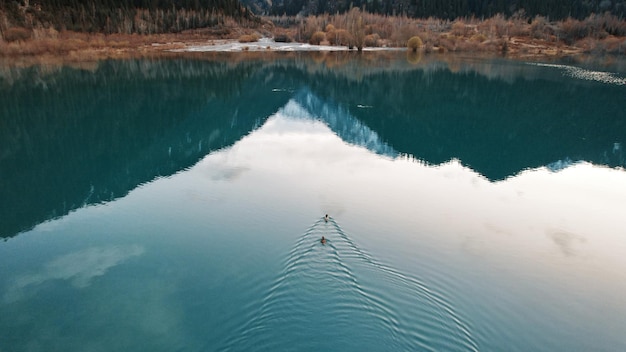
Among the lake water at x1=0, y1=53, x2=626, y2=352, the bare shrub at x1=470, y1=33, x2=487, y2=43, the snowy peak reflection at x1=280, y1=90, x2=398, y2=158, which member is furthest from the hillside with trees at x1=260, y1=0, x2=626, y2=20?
the lake water at x1=0, y1=53, x2=626, y2=352

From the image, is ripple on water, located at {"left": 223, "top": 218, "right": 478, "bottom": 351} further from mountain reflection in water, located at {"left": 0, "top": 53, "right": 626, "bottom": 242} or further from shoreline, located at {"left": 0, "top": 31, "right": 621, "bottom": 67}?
shoreline, located at {"left": 0, "top": 31, "right": 621, "bottom": 67}

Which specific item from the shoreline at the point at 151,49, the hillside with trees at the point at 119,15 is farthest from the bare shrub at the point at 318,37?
the hillside with trees at the point at 119,15

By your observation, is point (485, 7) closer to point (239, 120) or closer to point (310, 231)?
point (239, 120)

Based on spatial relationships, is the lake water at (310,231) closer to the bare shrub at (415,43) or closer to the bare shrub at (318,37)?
the bare shrub at (415,43)

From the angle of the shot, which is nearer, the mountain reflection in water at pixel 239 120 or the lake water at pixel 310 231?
the lake water at pixel 310 231

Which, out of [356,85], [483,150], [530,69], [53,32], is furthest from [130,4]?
[483,150]

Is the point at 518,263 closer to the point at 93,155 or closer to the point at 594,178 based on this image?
the point at 594,178

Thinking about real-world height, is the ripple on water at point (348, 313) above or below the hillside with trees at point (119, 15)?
below
